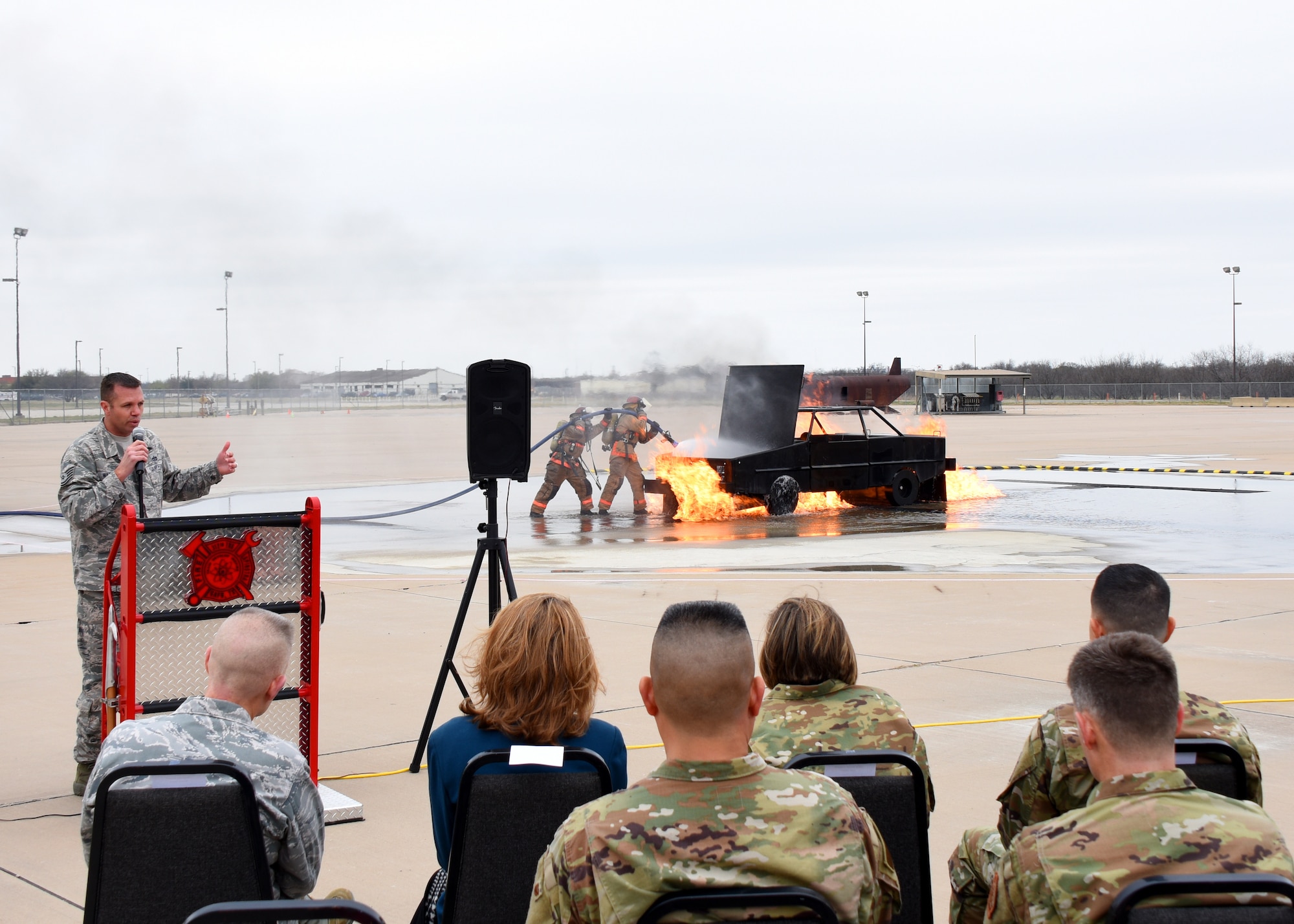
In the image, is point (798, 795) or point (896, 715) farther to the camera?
point (896, 715)

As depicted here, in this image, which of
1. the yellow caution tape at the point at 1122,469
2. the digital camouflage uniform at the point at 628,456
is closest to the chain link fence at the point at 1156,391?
the yellow caution tape at the point at 1122,469

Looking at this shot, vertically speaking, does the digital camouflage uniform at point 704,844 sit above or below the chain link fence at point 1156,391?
below

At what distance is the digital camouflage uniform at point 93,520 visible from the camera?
19.6ft

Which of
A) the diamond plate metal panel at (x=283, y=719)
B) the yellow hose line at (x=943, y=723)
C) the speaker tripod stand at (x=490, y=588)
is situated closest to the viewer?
the diamond plate metal panel at (x=283, y=719)

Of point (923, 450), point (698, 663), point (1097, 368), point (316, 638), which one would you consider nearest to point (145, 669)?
point (316, 638)

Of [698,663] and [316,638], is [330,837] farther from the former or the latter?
[698,663]

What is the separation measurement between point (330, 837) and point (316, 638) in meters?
0.83

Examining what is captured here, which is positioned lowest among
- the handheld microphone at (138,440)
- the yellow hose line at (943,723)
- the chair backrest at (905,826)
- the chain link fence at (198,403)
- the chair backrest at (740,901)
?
the yellow hose line at (943,723)

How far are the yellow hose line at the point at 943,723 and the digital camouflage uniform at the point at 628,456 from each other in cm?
1307

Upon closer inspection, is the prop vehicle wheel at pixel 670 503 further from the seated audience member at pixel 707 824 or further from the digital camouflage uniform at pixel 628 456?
the seated audience member at pixel 707 824

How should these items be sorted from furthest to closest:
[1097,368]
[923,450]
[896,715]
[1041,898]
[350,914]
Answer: [1097,368]
[923,450]
[896,715]
[350,914]
[1041,898]

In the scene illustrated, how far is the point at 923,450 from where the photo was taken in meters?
21.6

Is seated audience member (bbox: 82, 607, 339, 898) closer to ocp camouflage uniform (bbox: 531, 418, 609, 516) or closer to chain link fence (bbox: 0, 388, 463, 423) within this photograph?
ocp camouflage uniform (bbox: 531, 418, 609, 516)

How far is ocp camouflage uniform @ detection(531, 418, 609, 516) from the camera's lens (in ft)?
65.8
